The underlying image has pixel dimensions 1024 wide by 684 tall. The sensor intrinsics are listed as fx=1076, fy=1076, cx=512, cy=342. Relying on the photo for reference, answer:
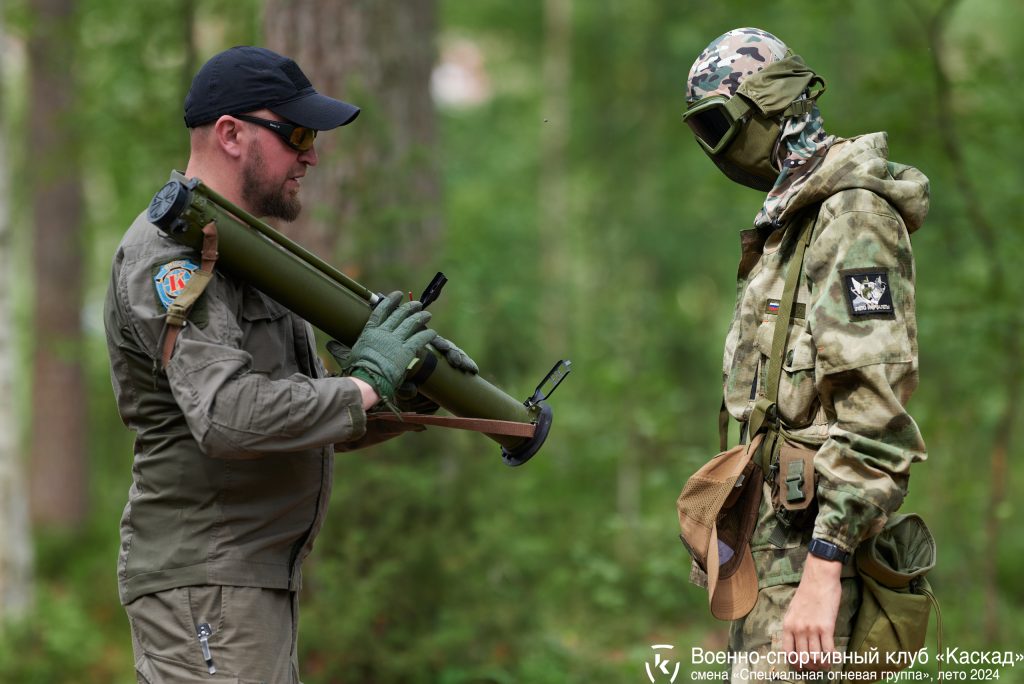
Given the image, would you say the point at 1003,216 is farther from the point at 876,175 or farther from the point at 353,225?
the point at 876,175

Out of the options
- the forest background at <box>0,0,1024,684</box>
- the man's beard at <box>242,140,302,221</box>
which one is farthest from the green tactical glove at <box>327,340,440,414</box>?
the forest background at <box>0,0,1024,684</box>

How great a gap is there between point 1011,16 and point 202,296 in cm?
1630

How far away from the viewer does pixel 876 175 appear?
9.56 feet

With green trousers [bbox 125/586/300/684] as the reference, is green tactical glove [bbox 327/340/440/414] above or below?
above

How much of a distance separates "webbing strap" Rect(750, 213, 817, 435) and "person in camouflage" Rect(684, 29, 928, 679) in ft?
0.08

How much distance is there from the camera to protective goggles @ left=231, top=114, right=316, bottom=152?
A: 3113 mm

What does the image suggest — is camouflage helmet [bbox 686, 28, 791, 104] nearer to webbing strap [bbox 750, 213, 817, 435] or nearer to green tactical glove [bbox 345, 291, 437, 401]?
webbing strap [bbox 750, 213, 817, 435]

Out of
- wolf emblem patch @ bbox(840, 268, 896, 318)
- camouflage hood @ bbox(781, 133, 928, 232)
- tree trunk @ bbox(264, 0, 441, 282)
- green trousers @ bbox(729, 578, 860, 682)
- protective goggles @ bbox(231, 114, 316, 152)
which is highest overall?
tree trunk @ bbox(264, 0, 441, 282)

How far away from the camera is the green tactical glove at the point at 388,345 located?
2963 millimetres

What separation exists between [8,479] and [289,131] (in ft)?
18.3

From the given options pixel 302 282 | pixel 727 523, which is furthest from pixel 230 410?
pixel 727 523

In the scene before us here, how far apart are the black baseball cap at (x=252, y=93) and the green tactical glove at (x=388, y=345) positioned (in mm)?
570

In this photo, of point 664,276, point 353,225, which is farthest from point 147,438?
point 664,276

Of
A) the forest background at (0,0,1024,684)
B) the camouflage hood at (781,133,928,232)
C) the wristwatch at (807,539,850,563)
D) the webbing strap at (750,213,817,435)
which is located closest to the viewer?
the wristwatch at (807,539,850,563)
